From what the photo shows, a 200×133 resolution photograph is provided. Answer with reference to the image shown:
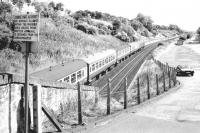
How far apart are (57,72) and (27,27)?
1338 cm

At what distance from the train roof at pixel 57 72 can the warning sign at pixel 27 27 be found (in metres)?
10.6

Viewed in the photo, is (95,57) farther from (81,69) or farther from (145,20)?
(145,20)

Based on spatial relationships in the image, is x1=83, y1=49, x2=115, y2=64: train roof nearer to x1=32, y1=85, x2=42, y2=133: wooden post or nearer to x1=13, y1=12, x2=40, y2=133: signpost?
x1=32, y1=85, x2=42, y2=133: wooden post

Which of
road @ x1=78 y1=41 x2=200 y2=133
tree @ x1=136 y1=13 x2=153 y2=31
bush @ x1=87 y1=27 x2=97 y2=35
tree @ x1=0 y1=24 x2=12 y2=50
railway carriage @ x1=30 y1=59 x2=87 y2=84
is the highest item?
tree @ x1=136 y1=13 x2=153 y2=31

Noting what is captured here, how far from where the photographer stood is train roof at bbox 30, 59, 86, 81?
1807 cm

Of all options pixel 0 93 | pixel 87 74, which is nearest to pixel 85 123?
pixel 0 93

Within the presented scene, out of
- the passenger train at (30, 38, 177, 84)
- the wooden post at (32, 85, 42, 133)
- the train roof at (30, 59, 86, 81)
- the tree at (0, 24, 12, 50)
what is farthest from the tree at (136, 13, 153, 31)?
the wooden post at (32, 85, 42, 133)

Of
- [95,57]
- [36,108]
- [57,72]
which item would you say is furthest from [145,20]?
[36,108]

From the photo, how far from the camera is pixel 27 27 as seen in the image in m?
6.52

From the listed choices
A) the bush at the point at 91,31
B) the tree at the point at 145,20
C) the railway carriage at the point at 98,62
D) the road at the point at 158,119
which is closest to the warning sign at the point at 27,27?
the road at the point at 158,119

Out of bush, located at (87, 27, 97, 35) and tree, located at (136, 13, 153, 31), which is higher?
tree, located at (136, 13, 153, 31)

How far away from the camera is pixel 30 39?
640 cm

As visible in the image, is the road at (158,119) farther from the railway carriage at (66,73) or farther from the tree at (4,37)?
the tree at (4,37)

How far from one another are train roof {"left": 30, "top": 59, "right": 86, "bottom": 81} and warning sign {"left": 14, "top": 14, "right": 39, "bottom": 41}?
34.8 ft
